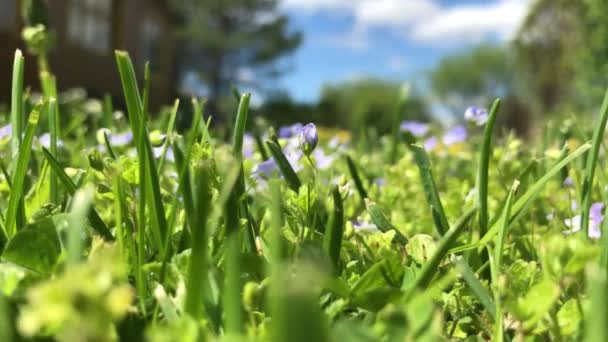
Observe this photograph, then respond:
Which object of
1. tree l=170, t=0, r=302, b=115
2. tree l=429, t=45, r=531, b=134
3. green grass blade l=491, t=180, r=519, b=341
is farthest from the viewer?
tree l=429, t=45, r=531, b=134

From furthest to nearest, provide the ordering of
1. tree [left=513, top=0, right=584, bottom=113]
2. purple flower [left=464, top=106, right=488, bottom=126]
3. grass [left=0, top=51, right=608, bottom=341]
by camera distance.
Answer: tree [left=513, top=0, right=584, bottom=113] < purple flower [left=464, top=106, right=488, bottom=126] < grass [left=0, top=51, right=608, bottom=341]

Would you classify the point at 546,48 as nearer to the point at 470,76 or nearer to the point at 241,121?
the point at 241,121

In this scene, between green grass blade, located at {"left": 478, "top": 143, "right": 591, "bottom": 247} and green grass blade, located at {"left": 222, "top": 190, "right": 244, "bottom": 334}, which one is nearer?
green grass blade, located at {"left": 222, "top": 190, "right": 244, "bottom": 334}

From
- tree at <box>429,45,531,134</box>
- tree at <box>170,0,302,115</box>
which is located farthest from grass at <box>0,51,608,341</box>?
tree at <box>429,45,531,134</box>

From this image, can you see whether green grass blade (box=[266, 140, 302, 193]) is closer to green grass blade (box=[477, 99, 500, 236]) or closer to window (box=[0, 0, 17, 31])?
green grass blade (box=[477, 99, 500, 236])

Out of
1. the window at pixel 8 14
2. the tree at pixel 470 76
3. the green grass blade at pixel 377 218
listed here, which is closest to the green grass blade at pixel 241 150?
the green grass blade at pixel 377 218

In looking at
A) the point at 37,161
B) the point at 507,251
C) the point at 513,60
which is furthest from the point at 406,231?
the point at 513,60

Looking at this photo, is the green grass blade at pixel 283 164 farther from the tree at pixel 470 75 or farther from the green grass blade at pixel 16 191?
the tree at pixel 470 75
